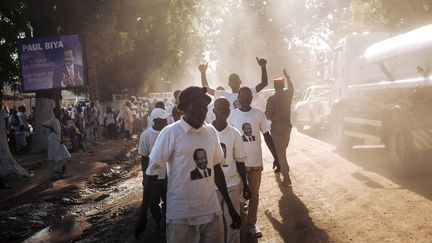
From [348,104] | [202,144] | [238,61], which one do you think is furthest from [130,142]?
[238,61]

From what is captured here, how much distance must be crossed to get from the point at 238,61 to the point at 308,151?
4380 cm

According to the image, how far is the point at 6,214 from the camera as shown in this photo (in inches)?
336

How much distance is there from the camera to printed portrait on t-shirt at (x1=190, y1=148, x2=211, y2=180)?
3.49 metres

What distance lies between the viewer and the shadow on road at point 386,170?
7805 mm

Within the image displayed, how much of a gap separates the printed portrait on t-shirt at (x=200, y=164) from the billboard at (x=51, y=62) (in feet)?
43.4

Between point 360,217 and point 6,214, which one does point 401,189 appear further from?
point 6,214

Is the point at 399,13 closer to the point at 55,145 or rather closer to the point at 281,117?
the point at 281,117

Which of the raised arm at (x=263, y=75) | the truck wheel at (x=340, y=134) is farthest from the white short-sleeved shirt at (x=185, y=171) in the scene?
the truck wheel at (x=340, y=134)

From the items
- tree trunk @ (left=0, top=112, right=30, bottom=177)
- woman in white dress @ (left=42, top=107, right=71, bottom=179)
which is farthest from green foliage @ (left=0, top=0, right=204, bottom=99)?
woman in white dress @ (left=42, top=107, right=71, bottom=179)

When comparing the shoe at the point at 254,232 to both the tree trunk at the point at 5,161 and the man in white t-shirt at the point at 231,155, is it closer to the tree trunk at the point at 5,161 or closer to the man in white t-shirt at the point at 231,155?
the man in white t-shirt at the point at 231,155

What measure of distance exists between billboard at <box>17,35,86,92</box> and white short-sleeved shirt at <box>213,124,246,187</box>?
1207cm

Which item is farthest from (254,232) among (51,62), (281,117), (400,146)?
(51,62)

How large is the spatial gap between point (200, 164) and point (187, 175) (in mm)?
130

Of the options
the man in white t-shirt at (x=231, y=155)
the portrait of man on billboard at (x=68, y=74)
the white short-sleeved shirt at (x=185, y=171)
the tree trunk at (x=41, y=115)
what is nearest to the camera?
the white short-sleeved shirt at (x=185, y=171)
